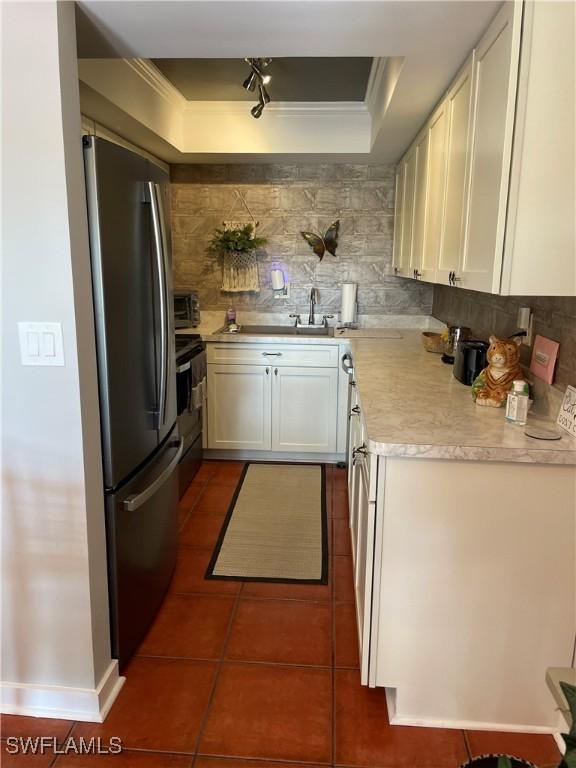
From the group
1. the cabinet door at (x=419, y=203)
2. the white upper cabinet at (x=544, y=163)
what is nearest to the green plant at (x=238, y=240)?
the cabinet door at (x=419, y=203)

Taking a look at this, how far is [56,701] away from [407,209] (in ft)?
10.2

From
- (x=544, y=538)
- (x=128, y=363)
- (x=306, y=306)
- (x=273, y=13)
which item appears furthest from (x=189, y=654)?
(x=306, y=306)

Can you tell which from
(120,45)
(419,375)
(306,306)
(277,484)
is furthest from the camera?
(306,306)

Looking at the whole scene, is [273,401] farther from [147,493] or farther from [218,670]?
[218,670]

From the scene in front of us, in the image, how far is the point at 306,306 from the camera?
14.1 ft

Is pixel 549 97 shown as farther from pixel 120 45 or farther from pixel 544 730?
pixel 544 730

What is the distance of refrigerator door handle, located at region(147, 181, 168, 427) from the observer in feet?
6.30

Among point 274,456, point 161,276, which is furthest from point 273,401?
point 161,276

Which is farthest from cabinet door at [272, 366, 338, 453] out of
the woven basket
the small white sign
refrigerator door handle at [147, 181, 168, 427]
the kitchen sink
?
the small white sign

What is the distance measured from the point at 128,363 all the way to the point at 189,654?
1127 millimetres

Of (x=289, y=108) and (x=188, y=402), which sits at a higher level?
(x=289, y=108)

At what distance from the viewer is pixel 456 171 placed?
6.88ft

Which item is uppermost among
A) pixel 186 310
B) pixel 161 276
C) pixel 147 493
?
pixel 161 276

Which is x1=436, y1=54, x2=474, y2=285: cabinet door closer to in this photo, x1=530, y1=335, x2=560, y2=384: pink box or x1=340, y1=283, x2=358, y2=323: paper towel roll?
x1=530, y1=335, x2=560, y2=384: pink box
